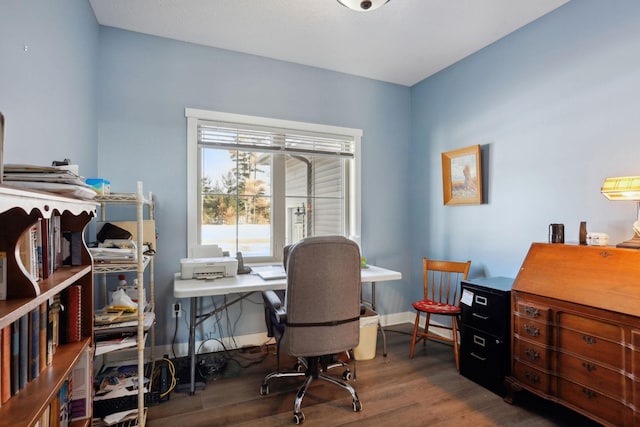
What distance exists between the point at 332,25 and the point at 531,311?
2.54 m

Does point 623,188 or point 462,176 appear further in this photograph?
point 462,176

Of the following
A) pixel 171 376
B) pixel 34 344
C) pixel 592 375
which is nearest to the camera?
pixel 34 344

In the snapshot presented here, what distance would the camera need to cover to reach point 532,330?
6.66 ft

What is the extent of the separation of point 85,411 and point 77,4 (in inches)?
92.9

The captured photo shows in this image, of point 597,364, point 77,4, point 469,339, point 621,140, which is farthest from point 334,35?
point 597,364

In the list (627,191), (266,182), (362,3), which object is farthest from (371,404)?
(362,3)

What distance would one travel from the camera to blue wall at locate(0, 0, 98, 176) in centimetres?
131

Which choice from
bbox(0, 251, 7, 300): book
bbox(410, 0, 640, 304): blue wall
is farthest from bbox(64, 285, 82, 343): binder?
bbox(410, 0, 640, 304): blue wall

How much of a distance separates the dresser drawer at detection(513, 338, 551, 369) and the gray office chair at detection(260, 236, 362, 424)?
3.60 feet

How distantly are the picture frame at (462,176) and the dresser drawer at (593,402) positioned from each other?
5.13 ft

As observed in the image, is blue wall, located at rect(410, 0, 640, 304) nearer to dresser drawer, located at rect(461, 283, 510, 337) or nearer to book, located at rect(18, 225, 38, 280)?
dresser drawer, located at rect(461, 283, 510, 337)

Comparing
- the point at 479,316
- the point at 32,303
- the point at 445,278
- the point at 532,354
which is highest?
the point at 32,303

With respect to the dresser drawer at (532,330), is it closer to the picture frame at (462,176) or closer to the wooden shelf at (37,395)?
the picture frame at (462,176)

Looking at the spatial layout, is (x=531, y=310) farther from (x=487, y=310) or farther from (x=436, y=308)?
(x=436, y=308)
